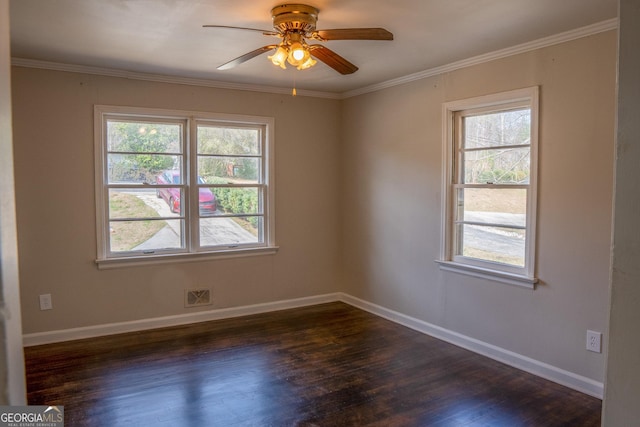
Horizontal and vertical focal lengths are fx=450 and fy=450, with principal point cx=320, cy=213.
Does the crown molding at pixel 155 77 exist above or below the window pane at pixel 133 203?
above

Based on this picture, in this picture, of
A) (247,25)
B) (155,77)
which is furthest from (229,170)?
(247,25)

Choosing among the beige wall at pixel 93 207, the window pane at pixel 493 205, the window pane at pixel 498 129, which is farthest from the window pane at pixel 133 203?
the window pane at pixel 498 129

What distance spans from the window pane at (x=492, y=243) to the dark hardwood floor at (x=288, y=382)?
83 cm

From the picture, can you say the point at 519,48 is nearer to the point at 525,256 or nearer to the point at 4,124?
the point at 525,256

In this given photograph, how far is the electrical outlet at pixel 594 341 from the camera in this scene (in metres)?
2.95

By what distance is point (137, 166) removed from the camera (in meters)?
4.26

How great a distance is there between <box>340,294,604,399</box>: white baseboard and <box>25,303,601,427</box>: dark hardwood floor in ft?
0.22

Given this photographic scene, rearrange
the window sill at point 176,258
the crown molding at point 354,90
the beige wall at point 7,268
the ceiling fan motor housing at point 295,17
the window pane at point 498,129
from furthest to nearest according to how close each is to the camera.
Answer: the window sill at point 176,258 < the window pane at point 498,129 < the crown molding at point 354,90 < the ceiling fan motor housing at point 295,17 < the beige wall at point 7,268

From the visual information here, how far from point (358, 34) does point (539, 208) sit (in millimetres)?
1873

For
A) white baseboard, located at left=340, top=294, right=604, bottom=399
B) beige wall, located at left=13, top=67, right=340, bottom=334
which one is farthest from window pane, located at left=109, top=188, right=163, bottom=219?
white baseboard, located at left=340, top=294, right=604, bottom=399

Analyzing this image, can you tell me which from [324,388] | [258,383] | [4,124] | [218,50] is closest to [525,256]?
[324,388]

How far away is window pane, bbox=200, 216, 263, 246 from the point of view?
15.2 ft

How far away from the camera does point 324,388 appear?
3.09 meters

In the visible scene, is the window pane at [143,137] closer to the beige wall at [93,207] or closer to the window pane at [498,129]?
the beige wall at [93,207]
